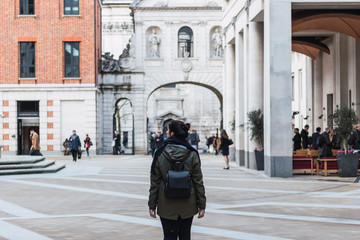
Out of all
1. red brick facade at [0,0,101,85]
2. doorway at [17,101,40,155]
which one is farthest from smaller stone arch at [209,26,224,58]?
doorway at [17,101,40,155]

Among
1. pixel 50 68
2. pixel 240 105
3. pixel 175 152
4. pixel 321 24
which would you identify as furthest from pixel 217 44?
pixel 175 152

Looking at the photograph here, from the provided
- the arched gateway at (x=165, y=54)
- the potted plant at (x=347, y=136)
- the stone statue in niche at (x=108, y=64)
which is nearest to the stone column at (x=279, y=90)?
the potted plant at (x=347, y=136)

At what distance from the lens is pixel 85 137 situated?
40156 millimetres

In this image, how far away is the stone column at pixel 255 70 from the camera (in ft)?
78.4

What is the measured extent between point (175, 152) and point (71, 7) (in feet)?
118

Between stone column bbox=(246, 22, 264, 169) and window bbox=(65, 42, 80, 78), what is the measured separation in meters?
18.5

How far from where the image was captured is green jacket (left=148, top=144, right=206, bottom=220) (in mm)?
5645

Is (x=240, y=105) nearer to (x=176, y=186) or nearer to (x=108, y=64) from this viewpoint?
(x=108, y=64)

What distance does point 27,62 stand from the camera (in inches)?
1570

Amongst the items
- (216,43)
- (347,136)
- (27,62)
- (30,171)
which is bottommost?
(30,171)

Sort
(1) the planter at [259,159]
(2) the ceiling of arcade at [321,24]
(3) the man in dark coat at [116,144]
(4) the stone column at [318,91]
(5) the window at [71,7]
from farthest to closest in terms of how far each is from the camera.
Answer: (3) the man in dark coat at [116,144]
(5) the window at [71,7]
(4) the stone column at [318,91]
(2) the ceiling of arcade at [321,24]
(1) the planter at [259,159]

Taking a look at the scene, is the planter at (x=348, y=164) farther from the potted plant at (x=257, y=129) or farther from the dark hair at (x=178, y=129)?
the dark hair at (x=178, y=129)

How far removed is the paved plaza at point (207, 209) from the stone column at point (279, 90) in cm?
80

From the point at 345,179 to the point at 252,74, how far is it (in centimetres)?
718
